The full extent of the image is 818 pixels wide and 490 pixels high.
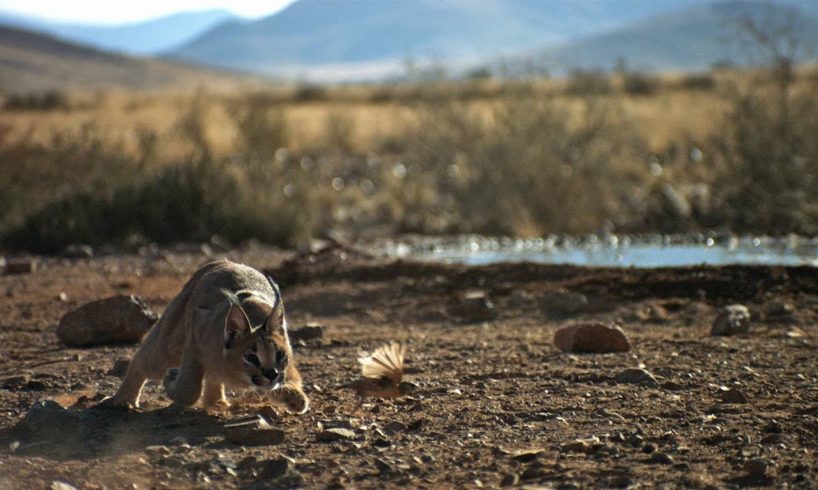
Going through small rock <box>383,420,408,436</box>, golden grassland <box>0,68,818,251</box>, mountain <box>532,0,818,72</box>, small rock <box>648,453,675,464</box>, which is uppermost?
mountain <box>532,0,818,72</box>

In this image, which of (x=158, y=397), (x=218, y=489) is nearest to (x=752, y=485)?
(x=218, y=489)

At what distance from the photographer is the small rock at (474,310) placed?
36.5 ft

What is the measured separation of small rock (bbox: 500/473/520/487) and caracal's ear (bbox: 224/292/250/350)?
1.60 metres

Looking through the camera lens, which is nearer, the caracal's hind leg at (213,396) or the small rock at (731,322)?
the caracal's hind leg at (213,396)

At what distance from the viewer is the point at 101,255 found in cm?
1584

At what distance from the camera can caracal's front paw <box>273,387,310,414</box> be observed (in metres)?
6.99

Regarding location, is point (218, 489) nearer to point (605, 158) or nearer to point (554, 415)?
point (554, 415)

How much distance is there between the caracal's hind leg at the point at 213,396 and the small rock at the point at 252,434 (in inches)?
19.3

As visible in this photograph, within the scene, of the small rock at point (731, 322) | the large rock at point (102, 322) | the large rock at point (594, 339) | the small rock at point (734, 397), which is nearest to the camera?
the small rock at point (734, 397)

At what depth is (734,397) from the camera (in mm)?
7348

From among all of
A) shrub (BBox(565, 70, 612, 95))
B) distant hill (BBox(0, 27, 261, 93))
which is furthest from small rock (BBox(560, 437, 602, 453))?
distant hill (BBox(0, 27, 261, 93))

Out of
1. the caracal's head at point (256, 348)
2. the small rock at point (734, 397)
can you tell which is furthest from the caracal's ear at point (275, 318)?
the small rock at point (734, 397)

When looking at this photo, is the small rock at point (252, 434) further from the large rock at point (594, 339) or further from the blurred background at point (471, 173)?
the blurred background at point (471, 173)

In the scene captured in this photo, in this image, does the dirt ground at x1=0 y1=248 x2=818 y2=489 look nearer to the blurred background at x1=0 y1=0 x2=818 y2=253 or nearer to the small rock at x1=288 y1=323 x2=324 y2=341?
the small rock at x1=288 y1=323 x2=324 y2=341
